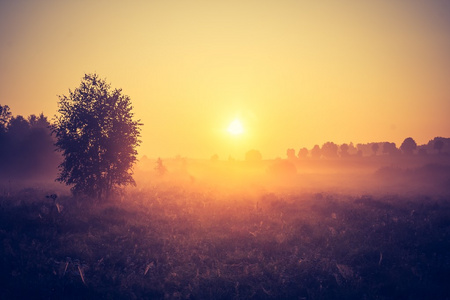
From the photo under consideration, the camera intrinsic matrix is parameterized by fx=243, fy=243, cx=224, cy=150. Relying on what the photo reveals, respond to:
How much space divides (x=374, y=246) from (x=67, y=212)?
18.9m

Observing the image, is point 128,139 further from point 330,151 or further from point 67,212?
point 330,151

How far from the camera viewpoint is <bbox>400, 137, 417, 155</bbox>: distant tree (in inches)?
3447

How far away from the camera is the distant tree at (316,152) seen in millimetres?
115688

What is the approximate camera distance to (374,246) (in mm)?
13484

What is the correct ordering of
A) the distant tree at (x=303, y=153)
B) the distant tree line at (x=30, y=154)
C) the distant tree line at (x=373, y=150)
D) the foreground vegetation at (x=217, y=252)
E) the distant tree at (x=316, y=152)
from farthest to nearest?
the distant tree at (x=303, y=153) → the distant tree at (x=316, y=152) → the distant tree line at (x=373, y=150) → the distant tree line at (x=30, y=154) → the foreground vegetation at (x=217, y=252)

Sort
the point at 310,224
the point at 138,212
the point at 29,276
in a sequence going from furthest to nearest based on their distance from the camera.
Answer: the point at 138,212 < the point at 310,224 < the point at 29,276

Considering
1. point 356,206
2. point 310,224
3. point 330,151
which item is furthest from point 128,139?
point 330,151

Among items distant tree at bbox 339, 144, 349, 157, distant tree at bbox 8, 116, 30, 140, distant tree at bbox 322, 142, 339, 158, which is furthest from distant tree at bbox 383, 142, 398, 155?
distant tree at bbox 8, 116, 30, 140

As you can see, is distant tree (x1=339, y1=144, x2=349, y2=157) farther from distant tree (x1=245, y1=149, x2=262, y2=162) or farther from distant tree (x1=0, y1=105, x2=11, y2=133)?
distant tree (x1=0, y1=105, x2=11, y2=133)

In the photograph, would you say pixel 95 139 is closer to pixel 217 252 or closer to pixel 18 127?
pixel 217 252

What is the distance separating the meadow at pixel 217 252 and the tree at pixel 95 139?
75.4 inches

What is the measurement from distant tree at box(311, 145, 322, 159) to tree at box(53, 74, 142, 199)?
108 m

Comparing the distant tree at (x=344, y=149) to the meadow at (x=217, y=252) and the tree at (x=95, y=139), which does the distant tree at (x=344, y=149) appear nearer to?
the meadow at (x=217, y=252)

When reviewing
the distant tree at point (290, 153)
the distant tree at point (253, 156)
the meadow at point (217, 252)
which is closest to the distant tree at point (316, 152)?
the distant tree at point (290, 153)
